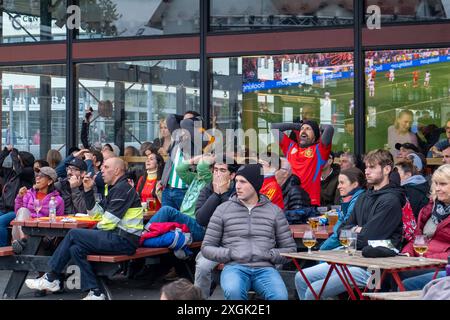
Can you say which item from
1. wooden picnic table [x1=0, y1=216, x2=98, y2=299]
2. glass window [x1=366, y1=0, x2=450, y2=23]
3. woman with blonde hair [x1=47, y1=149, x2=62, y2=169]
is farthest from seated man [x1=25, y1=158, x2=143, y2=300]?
glass window [x1=366, y1=0, x2=450, y2=23]

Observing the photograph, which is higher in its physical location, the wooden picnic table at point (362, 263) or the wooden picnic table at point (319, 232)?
→ the wooden picnic table at point (319, 232)

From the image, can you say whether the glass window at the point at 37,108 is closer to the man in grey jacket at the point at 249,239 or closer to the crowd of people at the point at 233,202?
the crowd of people at the point at 233,202

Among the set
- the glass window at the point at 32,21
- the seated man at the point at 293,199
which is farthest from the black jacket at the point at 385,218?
the glass window at the point at 32,21

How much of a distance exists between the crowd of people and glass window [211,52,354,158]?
13.8 inches

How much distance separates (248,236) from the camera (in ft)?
25.7

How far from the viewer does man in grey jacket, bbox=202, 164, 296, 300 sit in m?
7.64

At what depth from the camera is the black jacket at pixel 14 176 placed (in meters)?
11.8

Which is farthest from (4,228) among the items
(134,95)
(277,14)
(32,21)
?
(277,14)

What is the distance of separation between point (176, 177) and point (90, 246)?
5.25 feet

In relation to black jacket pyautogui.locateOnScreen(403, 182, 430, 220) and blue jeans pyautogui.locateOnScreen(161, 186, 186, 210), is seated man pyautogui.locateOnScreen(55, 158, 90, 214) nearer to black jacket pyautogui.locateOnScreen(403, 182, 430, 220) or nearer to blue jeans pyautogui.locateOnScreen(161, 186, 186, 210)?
blue jeans pyautogui.locateOnScreen(161, 186, 186, 210)

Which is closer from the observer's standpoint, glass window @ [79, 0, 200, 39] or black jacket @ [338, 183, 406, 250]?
black jacket @ [338, 183, 406, 250]

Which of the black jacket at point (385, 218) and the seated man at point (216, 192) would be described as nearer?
the black jacket at point (385, 218)
